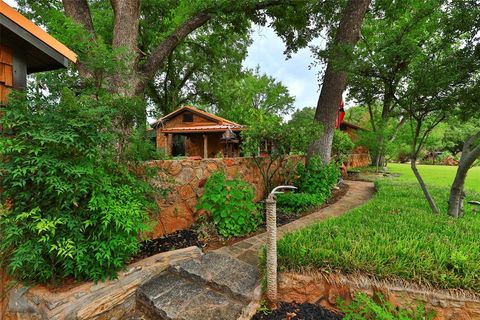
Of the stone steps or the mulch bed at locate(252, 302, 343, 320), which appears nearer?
the mulch bed at locate(252, 302, 343, 320)

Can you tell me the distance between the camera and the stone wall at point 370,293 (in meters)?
1.79

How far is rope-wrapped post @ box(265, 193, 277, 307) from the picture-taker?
2.02m

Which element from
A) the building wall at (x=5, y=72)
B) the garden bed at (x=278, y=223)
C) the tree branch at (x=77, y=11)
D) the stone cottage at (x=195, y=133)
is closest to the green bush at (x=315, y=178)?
the garden bed at (x=278, y=223)

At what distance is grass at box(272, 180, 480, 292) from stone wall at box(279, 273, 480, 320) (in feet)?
0.22

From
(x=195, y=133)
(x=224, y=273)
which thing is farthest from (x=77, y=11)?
(x=195, y=133)

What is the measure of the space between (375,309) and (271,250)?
0.85 metres

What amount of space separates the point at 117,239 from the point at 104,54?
207 centimetres

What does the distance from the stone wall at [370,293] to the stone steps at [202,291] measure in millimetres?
377

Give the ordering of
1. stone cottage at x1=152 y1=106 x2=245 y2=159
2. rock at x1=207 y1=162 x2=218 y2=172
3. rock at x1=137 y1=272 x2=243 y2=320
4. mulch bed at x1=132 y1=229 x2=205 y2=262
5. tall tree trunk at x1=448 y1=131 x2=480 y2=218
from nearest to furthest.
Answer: rock at x1=137 y1=272 x2=243 y2=320, mulch bed at x1=132 y1=229 x2=205 y2=262, tall tree trunk at x1=448 y1=131 x2=480 y2=218, rock at x1=207 y1=162 x2=218 y2=172, stone cottage at x1=152 y1=106 x2=245 y2=159

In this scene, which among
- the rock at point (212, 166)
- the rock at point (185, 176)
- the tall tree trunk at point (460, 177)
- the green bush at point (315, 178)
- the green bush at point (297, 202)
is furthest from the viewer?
the green bush at point (315, 178)

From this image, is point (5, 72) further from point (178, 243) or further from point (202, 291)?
point (202, 291)

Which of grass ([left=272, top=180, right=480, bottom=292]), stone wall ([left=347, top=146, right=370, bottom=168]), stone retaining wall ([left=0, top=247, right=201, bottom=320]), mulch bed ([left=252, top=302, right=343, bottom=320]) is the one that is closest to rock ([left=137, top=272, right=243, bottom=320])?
stone retaining wall ([left=0, top=247, right=201, bottom=320])

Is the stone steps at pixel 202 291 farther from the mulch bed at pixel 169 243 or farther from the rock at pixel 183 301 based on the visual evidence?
the mulch bed at pixel 169 243

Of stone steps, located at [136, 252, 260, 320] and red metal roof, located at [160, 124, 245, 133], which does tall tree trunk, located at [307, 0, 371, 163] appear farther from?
red metal roof, located at [160, 124, 245, 133]
